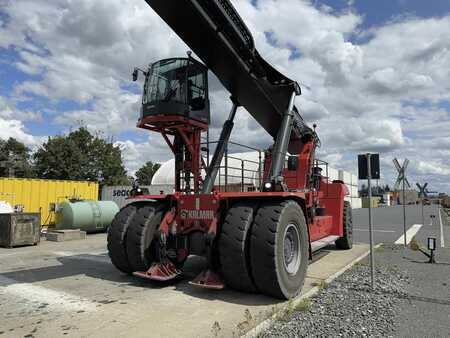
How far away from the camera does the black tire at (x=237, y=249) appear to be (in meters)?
6.35

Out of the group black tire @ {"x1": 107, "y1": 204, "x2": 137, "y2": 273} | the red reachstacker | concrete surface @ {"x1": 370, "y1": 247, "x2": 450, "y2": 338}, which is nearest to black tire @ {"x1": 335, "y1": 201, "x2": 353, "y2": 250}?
concrete surface @ {"x1": 370, "y1": 247, "x2": 450, "y2": 338}

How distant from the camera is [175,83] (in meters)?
8.72

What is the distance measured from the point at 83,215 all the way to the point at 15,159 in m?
45.3

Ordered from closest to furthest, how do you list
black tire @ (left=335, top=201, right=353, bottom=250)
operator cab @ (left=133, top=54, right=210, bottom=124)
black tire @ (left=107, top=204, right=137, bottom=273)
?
black tire @ (left=107, top=204, right=137, bottom=273) → operator cab @ (left=133, top=54, right=210, bottom=124) → black tire @ (left=335, top=201, right=353, bottom=250)

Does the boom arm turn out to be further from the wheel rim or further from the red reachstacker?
the wheel rim

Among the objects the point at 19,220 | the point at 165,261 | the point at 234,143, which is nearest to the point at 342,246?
the point at 234,143

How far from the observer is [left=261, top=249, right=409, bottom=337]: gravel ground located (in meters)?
4.96

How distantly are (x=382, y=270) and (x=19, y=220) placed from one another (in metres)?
11.6

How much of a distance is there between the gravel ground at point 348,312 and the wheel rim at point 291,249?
0.61 meters

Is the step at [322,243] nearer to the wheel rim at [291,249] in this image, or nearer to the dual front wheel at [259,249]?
the wheel rim at [291,249]

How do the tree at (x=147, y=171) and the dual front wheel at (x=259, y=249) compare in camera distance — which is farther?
the tree at (x=147, y=171)

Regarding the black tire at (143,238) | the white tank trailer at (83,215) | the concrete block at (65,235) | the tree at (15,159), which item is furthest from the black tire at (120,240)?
the tree at (15,159)

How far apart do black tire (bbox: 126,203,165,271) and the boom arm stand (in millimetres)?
2923

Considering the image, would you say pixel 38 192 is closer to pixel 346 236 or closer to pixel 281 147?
pixel 346 236
